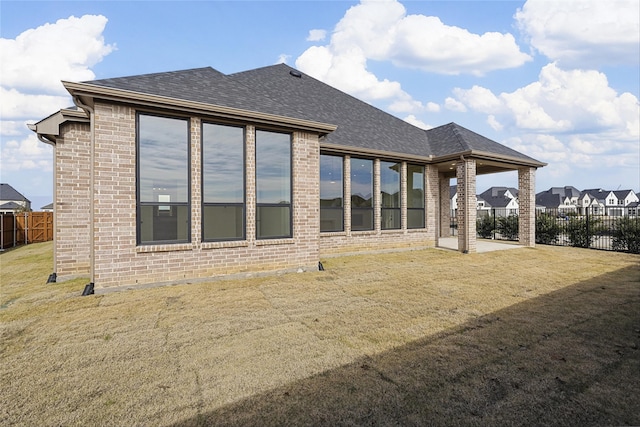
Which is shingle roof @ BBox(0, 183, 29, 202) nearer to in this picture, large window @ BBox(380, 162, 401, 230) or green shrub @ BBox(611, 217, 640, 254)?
large window @ BBox(380, 162, 401, 230)

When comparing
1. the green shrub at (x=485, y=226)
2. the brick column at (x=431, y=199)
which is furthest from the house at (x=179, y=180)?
the green shrub at (x=485, y=226)

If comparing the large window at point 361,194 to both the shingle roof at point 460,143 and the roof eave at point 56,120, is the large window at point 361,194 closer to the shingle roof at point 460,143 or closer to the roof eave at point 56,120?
the shingle roof at point 460,143

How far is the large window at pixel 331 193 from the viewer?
1160 cm

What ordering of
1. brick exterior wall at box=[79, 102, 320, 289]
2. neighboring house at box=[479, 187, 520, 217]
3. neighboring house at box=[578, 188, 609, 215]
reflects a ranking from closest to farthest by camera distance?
brick exterior wall at box=[79, 102, 320, 289] → neighboring house at box=[479, 187, 520, 217] → neighboring house at box=[578, 188, 609, 215]

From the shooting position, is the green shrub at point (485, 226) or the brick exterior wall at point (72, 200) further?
the green shrub at point (485, 226)

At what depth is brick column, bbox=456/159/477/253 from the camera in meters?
12.4

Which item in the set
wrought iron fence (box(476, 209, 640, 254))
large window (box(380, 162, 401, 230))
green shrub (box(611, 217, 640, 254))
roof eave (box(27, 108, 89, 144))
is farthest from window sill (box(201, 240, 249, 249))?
green shrub (box(611, 217, 640, 254))

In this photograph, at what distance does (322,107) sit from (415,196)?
19.8ft

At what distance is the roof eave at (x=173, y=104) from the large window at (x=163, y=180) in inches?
16.8

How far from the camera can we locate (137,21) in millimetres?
10328

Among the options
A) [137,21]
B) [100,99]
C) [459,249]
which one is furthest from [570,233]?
[137,21]

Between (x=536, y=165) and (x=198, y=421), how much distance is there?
17.1 metres

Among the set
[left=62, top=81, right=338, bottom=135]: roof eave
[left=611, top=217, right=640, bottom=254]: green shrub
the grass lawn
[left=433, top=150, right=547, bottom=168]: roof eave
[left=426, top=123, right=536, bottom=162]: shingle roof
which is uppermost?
[left=426, top=123, right=536, bottom=162]: shingle roof

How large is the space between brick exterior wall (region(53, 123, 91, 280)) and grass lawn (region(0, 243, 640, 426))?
2.73 feet
